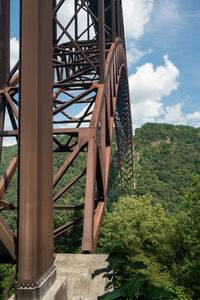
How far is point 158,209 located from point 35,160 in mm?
19672

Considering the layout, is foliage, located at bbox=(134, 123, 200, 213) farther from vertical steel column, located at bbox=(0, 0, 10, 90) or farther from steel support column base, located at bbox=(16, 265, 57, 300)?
steel support column base, located at bbox=(16, 265, 57, 300)

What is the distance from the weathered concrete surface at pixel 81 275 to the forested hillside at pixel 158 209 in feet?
2.71

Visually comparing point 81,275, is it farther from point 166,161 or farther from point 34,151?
point 166,161

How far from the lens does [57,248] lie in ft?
58.9

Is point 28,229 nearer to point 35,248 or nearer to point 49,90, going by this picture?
point 35,248

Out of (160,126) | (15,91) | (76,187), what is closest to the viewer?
(15,91)

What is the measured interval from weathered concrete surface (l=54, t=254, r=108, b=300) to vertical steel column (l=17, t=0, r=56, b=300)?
62 cm

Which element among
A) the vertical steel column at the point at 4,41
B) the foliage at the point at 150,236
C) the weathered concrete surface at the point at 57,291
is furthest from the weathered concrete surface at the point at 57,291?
the foliage at the point at 150,236

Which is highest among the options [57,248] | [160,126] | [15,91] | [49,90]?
[160,126]

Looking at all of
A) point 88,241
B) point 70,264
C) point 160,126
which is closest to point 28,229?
point 70,264

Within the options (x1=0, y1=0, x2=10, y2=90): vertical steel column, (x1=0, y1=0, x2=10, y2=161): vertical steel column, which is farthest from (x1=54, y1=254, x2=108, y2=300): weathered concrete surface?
(x1=0, y1=0, x2=10, y2=90): vertical steel column

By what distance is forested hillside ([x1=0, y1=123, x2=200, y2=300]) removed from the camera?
45.5ft

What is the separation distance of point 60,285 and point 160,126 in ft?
250

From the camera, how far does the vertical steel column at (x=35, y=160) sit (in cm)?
225
